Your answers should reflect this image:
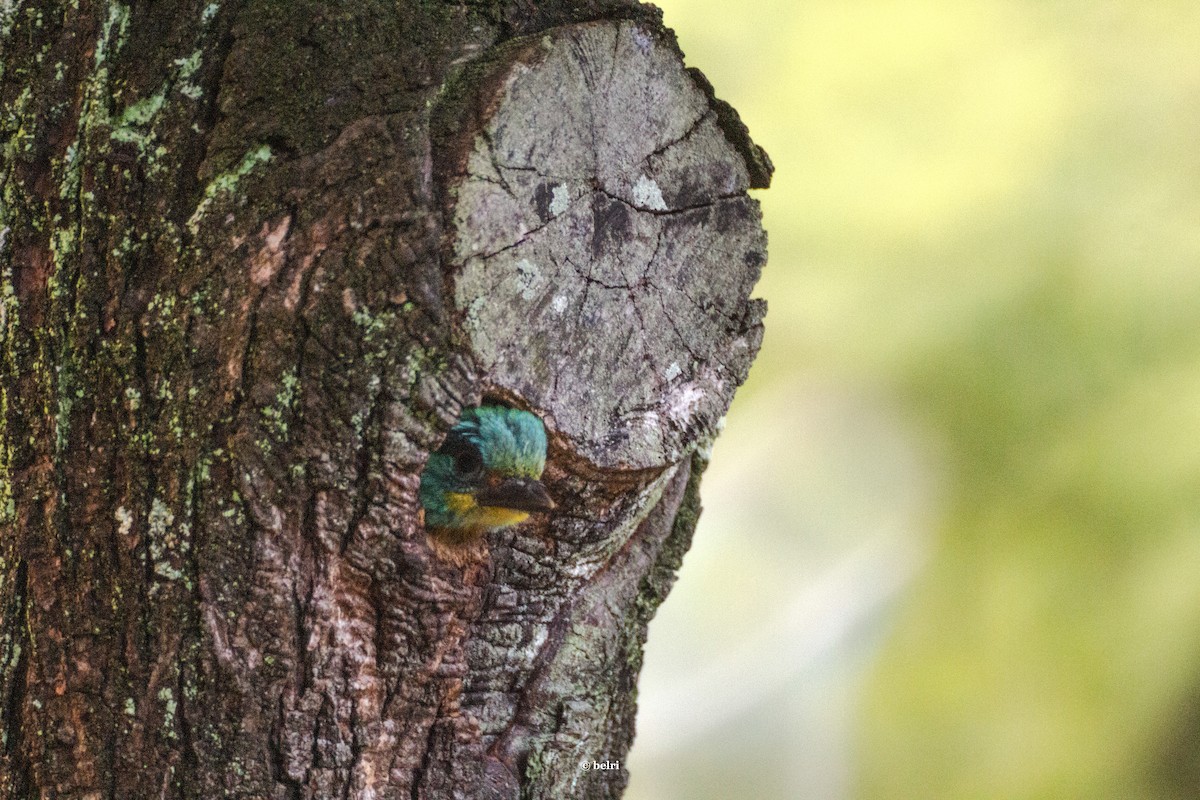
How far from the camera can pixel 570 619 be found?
7.09 feet

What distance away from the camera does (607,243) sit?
188 cm

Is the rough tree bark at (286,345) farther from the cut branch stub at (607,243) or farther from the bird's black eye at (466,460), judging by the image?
the bird's black eye at (466,460)

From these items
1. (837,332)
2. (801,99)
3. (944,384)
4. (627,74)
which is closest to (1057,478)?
(944,384)

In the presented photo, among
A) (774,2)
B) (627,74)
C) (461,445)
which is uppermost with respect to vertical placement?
(774,2)

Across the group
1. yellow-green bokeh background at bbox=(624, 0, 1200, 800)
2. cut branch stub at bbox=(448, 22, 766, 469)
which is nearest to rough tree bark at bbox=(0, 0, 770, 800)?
cut branch stub at bbox=(448, 22, 766, 469)

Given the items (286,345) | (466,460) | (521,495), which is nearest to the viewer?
(286,345)

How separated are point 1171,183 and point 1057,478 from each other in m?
1.12

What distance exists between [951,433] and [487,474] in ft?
8.94

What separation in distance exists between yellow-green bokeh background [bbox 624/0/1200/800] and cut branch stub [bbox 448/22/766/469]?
2.21m

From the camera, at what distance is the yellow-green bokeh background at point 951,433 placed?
157 inches

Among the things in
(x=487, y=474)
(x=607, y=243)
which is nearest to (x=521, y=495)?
(x=487, y=474)

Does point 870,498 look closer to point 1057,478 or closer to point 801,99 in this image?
point 1057,478

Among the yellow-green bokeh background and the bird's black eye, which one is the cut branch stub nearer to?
the bird's black eye

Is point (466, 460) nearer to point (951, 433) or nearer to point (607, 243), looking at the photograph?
point (607, 243)
